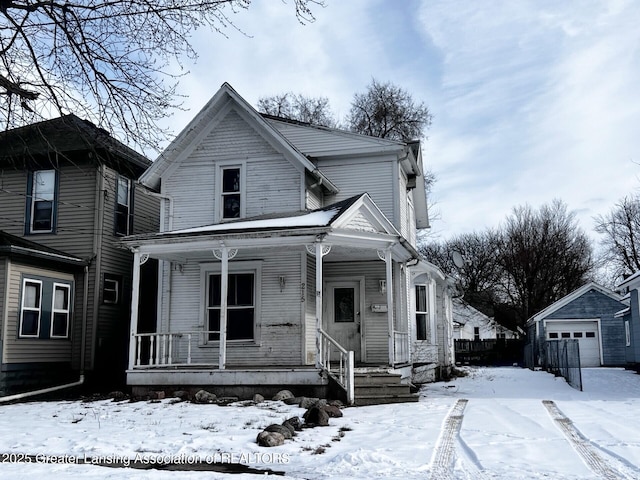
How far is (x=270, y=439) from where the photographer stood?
793 centimetres

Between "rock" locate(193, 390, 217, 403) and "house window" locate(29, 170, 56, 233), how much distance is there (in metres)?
7.77

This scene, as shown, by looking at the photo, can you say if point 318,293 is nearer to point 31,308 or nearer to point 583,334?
point 31,308

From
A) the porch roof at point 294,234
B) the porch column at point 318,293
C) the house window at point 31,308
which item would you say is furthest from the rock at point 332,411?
the house window at point 31,308

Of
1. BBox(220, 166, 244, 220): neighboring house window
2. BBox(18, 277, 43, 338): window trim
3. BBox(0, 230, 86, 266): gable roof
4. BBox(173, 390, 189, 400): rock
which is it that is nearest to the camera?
BBox(173, 390, 189, 400): rock

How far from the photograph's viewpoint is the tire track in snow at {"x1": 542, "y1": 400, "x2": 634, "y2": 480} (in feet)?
21.1

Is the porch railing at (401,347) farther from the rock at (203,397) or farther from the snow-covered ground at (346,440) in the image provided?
the rock at (203,397)

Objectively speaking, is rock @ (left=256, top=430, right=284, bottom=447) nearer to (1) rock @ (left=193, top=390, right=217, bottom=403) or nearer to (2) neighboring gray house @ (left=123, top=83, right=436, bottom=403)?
(1) rock @ (left=193, top=390, right=217, bottom=403)

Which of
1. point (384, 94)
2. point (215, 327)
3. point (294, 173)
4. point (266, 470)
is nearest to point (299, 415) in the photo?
point (266, 470)

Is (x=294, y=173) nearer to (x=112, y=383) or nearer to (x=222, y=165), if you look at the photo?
(x=222, y=165)

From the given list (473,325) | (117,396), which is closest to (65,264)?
(117,396)

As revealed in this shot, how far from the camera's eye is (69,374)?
16.0m

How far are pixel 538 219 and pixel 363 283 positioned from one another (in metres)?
33.1

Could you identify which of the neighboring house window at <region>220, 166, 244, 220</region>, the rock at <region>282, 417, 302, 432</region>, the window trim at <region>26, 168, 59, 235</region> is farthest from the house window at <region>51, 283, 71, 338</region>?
the rock at <region>282, 417, 302, 432</region>

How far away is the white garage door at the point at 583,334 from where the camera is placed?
97.8 feet
